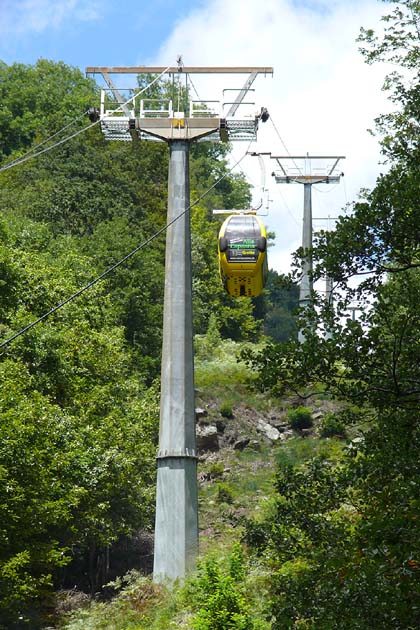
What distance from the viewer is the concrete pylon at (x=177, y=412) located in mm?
21188

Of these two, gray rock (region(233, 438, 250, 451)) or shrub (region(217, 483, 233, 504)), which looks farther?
gray rock (region(233, 438, 250, 451))

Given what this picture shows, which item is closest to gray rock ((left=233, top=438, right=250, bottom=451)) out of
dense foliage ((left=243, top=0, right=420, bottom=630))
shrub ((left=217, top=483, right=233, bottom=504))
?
shrub ((left=217, top=483, right=233, bottom=504))

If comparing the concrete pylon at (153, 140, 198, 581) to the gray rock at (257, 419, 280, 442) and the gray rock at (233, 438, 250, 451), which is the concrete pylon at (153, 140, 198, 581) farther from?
the gray rock at (257, 419, 280, 442)

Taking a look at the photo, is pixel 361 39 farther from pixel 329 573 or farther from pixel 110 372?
pixel 110 372

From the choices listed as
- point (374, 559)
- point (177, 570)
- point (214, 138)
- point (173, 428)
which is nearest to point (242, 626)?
point (177, 570)

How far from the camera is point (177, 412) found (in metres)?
21.9

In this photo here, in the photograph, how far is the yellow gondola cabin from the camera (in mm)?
22609

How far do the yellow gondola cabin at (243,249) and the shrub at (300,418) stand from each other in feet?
72.9

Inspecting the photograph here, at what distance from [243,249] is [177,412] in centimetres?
342

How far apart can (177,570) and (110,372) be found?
48.7 ft

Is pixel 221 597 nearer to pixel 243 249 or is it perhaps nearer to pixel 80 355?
pixel 243 249

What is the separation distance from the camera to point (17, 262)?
34.2 meters

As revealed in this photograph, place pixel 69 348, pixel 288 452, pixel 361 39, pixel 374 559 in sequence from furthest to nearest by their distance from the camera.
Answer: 1. pixel 288 452
2. pixel 69 348
3. pixel 361 39
4. pixel 374 559

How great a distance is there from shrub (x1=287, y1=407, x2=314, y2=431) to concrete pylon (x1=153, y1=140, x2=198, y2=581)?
22153mm
